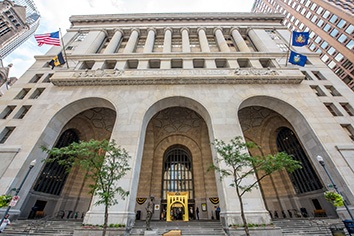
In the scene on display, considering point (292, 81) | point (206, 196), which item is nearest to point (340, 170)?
point (292, 81)

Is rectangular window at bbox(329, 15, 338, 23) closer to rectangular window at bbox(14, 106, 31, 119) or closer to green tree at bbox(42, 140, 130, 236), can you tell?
green tree at bbox(42, 140, 130, 236)

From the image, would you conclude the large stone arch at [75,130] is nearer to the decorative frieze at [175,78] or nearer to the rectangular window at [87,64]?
the decorative frieze at [175,78]

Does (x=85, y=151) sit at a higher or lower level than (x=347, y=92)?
lower

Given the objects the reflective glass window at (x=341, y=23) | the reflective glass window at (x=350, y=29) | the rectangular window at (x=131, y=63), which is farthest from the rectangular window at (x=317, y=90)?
the reflective glass window at (x=341, y=23)

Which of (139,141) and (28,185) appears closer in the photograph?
(28,185)

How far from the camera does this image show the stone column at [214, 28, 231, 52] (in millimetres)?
23281

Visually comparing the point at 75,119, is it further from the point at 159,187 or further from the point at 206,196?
the point at 206,196

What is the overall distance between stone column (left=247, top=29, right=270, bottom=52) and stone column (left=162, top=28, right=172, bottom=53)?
1365 centimetres

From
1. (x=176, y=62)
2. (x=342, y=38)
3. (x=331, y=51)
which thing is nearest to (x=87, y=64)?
(x=176, y=62)

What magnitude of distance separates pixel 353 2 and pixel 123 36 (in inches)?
2604

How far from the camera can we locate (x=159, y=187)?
1956 centimetres

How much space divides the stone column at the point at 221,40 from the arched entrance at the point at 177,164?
10609 mm

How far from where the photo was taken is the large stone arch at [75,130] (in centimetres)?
1502

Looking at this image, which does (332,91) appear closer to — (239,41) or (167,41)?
(239,41)
